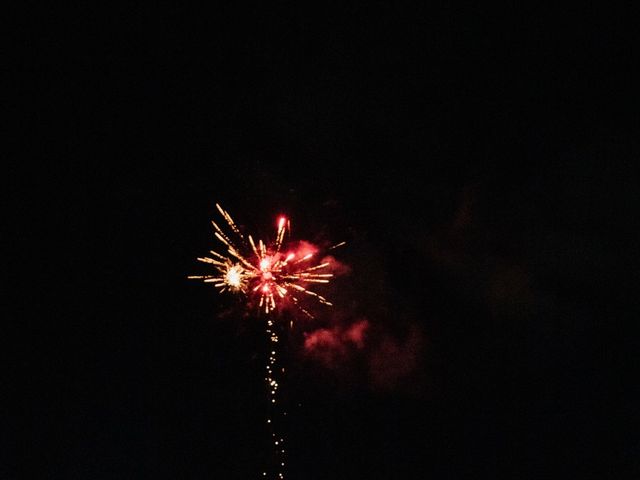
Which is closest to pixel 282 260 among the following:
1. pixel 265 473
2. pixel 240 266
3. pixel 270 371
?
pixel 240 266

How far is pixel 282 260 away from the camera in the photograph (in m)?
15.8

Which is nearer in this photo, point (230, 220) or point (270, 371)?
point (230, 220)

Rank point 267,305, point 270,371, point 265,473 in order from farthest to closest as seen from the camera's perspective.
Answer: point 265,473, point 270,371, point 267,305

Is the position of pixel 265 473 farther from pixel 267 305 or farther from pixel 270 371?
pixel 267 305

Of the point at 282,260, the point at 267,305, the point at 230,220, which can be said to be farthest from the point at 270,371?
the point at 230,220

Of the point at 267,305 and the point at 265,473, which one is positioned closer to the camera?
the point at 267,305

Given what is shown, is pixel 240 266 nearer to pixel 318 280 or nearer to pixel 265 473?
pixel 318 280

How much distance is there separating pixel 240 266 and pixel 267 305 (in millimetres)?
1218

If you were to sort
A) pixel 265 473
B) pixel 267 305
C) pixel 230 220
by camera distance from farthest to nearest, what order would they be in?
pixel 265 473, pixel 267 305, pixel 230 220

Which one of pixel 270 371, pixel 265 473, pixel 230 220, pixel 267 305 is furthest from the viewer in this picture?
pixel 265 473

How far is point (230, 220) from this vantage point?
14.9 metres

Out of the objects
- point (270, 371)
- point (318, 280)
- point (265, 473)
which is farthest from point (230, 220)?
point (265, 473)

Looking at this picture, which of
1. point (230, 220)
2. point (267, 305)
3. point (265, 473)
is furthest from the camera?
point (265, 473)

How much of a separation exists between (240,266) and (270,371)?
3480 mm
